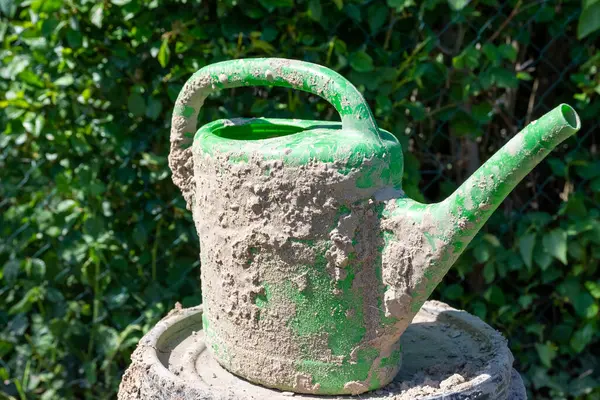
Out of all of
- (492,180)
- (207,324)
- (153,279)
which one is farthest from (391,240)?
(153,279)

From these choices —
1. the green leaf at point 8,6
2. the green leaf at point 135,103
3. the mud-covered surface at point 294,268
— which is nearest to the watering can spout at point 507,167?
the mud-covered surface at point 294,268

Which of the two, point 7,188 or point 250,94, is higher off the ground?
point 250,94

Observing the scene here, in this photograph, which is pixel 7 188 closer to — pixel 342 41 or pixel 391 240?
pixel 342 41

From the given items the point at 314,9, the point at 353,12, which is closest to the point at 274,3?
the point at 314,9


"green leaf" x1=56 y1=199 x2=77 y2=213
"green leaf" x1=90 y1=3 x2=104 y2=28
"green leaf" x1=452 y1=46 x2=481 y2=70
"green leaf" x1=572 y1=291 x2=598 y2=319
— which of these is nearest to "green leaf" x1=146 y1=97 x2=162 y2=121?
"green leaf" x1=90 y1=3 x2=104 y2=28

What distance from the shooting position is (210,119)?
71.2 inches

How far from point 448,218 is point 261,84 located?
0.36 m

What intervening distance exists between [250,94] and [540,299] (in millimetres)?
1030

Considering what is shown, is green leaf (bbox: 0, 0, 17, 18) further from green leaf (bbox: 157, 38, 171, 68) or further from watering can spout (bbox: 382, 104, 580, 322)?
watering can spout (bbox: 382, 104, 580, 322)

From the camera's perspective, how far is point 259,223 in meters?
0.99

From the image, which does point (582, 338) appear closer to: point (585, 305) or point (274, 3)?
point (585, 305)

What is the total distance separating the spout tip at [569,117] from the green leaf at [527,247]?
3.57 ft

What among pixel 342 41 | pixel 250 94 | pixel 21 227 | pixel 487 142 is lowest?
pixel 21 227

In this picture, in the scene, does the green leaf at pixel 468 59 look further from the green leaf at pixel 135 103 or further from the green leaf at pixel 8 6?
the green leaf at pixel 8 6
